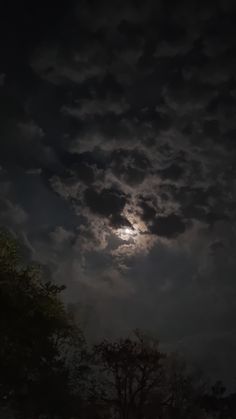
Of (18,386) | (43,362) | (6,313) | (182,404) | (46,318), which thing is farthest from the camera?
(182,404)

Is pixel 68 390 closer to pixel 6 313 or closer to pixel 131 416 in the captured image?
pixel 131 416

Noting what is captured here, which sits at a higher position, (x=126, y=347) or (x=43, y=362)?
(x=43, y=362)

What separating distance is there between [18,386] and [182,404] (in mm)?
32794

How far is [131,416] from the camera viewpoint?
31391 mm

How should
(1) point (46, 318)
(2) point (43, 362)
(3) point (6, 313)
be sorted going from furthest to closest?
1. (2) point (43, 362)
2. (1) point (46, 318)
3. (3) point (6, 313)

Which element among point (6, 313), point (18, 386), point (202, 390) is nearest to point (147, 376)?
point (6, 313)

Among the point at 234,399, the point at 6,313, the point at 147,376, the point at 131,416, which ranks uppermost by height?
the point at 234,399

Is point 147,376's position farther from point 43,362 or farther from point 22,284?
point 43,362

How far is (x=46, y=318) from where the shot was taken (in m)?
33.3

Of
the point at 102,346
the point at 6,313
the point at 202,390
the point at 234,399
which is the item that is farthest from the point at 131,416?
the point at 234,399

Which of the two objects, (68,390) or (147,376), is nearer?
(147,376)

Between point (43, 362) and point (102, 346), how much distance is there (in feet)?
74.2

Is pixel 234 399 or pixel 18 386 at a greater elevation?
pixel 234 399

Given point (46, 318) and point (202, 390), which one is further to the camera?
point (202, 390)
